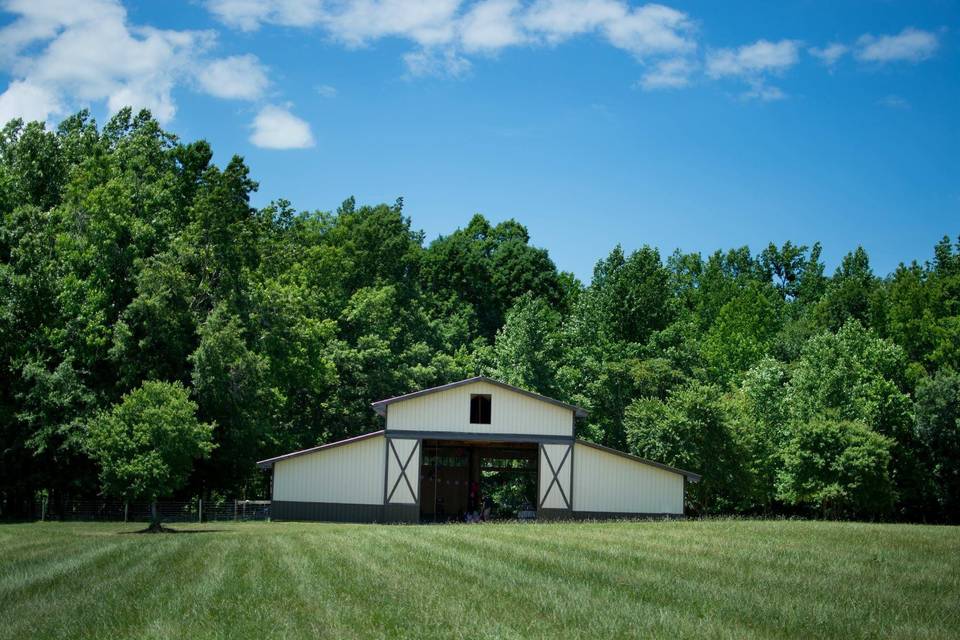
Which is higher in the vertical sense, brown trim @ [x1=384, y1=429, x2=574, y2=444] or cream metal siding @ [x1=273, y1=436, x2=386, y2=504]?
brown trim @ [x1=384, y1=429, x2=574, y2=444]

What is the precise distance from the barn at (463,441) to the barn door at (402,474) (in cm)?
4

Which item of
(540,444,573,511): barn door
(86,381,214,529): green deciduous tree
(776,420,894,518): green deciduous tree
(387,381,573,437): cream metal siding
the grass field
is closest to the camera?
the grass field

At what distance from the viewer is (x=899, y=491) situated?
153 ft

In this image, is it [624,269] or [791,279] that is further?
[791,279]

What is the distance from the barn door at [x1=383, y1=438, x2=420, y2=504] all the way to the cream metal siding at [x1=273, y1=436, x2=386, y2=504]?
0.34m

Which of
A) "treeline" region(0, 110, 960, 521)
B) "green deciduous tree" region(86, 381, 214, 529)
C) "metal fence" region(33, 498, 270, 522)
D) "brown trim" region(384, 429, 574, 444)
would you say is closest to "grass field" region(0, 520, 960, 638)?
Answer: "green deciduous tree" region(86, 381, 214, 529)

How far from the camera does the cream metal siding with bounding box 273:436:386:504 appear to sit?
39625mm

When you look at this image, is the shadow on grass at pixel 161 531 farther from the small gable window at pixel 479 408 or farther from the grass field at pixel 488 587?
the small gable window at pixel 479 408

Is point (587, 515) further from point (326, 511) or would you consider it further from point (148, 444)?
point (148, 444)

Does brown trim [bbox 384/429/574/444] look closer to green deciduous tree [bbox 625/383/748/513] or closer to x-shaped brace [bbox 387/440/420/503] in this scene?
x-shaped brace [bbox 387/440/420/503]

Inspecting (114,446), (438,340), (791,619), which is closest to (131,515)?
(114,446)

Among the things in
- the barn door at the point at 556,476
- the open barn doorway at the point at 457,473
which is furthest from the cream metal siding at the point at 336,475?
the barn door at the point at 556,476

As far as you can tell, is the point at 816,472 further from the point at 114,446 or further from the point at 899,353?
the point at 114,446

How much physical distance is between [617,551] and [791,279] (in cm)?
6845
